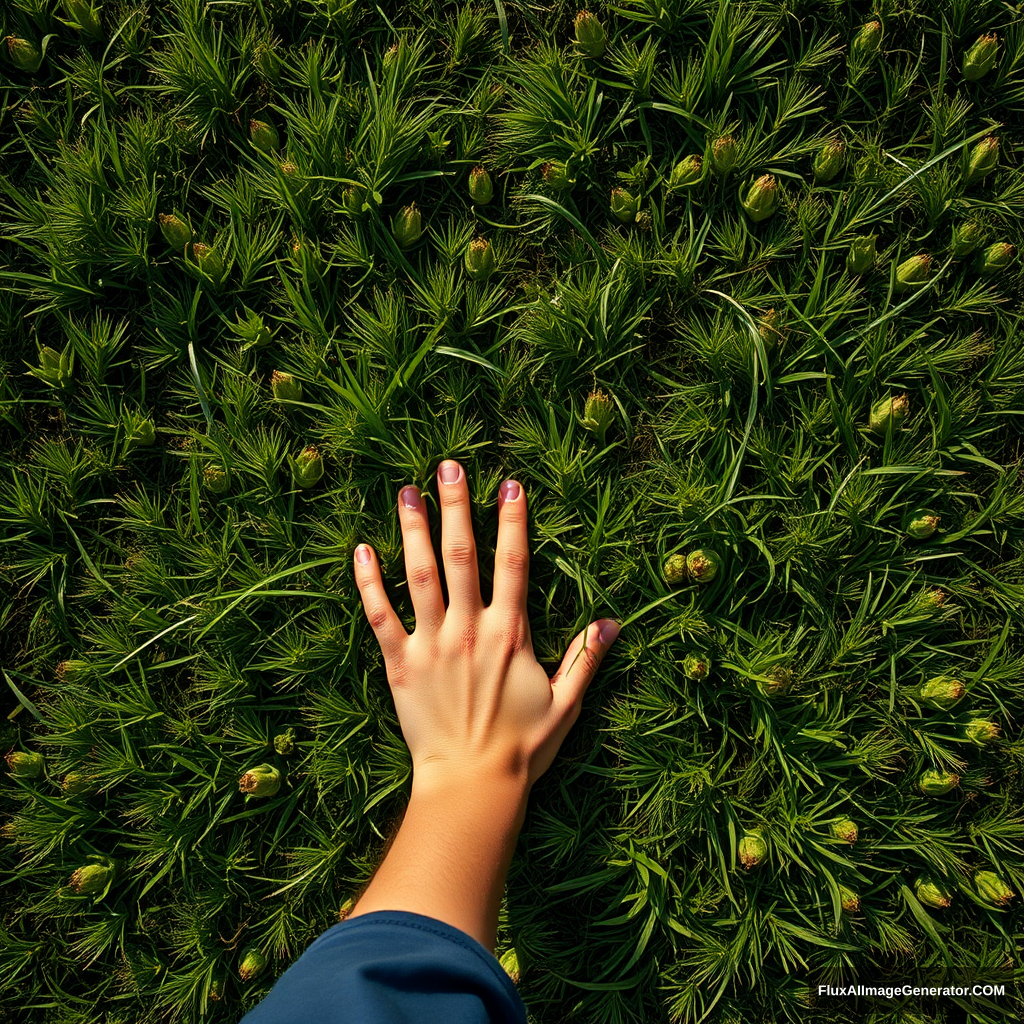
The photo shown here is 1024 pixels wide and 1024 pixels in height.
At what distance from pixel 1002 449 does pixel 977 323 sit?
341 millimetres

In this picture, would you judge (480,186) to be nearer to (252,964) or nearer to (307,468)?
(307,468)

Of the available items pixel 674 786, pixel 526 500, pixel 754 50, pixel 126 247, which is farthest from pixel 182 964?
pixel 754 50

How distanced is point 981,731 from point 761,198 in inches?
57.1

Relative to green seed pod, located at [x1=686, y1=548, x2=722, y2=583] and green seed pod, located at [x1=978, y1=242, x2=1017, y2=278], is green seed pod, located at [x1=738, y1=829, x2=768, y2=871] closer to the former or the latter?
green seed pod, located at [x1=686, y1=548, x2=722, y2=583]

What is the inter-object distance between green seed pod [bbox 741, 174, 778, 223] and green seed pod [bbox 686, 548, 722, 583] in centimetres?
87

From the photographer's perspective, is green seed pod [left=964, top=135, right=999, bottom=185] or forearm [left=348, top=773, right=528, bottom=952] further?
green seed pod [left=964, top=135, right=999, bottom=185]

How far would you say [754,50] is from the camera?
6.12 ft

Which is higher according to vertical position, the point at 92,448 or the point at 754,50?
the point at 754,50

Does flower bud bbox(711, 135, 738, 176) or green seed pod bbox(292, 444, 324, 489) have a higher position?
flower bud bbox(711, 135, 738, 176)

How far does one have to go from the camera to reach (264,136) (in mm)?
1891

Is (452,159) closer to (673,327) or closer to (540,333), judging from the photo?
(540,333)

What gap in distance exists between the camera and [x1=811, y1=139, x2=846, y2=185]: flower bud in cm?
184

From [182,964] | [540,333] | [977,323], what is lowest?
[182,964]

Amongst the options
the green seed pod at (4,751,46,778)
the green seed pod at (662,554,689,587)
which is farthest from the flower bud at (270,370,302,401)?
the green seed pod at (4,751,46,778)
